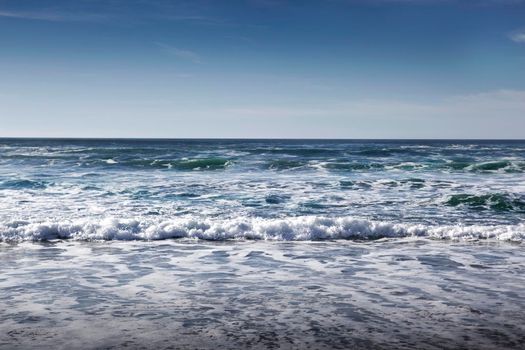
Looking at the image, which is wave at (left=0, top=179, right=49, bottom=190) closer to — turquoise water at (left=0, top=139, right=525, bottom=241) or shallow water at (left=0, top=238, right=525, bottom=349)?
turquoise water at (left=0, top=139, right=525, bottom=241)

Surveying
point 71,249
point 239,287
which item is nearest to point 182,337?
point 239,287

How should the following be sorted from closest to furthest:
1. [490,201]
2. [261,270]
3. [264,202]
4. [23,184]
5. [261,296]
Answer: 1. [261,296]
2. [261,270]
3. [490,201]
4. [264,202]
5. [23,184]

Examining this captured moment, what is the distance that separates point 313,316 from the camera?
5.68 metres

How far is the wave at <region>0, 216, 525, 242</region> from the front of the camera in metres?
10.8

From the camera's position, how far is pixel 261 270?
7.95 meters

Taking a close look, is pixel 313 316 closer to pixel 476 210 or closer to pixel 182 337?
pixel 182 337

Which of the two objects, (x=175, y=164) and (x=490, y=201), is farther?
(x=175, y=164)

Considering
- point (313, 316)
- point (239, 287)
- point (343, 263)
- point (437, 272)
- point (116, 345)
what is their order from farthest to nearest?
point (343, 263)
point (437, 272)
point (239, 287)
point (313, 316)
point (116, 345)

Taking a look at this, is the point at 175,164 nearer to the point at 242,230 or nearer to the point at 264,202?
the point at 264,202

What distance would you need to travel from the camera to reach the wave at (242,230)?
10750mm

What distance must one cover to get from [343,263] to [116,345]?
15.1 feet

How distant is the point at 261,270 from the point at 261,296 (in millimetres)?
1435

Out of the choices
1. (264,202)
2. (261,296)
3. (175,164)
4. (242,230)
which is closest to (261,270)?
(261,296)

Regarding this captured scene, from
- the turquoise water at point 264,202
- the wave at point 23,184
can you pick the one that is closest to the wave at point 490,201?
the turquoise water at point 264,202
